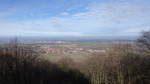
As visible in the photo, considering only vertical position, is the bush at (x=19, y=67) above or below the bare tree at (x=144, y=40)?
below

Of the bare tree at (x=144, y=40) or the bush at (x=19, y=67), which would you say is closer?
the bush at (x=19, y=67)

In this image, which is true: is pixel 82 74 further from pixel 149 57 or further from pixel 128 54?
pixel 149 57

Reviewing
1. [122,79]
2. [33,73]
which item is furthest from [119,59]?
[33,73]

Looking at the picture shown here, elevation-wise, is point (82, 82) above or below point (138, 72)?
below

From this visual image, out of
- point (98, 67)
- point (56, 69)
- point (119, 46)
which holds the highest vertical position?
point (119, 46)

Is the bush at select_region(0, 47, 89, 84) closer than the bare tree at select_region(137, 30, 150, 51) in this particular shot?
Yes

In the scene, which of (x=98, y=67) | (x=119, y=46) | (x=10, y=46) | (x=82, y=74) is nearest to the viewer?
(x=10, y=46)

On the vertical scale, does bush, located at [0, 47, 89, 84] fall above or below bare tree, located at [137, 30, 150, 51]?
below

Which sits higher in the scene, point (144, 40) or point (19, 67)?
point (144, 40)

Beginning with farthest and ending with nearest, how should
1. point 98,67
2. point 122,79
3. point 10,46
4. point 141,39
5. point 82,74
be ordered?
1. point 82,74
2. point 141,39
3. point 98,67
4. point 122,79
5. point 10,46

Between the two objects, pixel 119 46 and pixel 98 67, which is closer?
pixel 119 46

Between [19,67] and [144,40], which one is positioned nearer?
[19,67]
